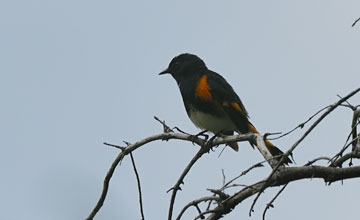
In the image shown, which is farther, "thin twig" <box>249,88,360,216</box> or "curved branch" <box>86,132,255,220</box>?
"curved branch" <box>86,132,255,220</box>

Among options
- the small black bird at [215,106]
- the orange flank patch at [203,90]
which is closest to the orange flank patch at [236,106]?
the small black bird at [215,106]

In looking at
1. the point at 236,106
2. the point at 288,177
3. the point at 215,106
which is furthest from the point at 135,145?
the point at 236,106

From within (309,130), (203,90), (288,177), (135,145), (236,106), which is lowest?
(288,177)

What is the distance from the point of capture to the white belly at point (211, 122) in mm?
6051

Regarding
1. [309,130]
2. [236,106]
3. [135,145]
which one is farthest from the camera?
[236,106]

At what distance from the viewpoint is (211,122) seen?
609 cm

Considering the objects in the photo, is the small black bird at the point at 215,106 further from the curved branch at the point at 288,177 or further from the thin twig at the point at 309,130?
the thin twig at the point at 309,130

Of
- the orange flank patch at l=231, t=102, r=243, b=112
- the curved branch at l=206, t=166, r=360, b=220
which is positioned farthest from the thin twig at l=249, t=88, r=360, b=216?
the orange flank patch at l=231, t=102, r=243, b=112

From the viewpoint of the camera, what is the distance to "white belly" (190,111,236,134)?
6051 mm

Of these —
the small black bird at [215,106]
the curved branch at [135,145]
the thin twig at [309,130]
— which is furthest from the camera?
the small black bird at [215,106]

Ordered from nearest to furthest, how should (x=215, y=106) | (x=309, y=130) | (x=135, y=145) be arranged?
(x=309, y=130) → (x=135, y=145) → (x=215, y=106)

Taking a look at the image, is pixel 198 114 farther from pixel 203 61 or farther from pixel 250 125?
pixel 203 61

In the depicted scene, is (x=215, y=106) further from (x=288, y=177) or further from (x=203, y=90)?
(x=288, y=177)

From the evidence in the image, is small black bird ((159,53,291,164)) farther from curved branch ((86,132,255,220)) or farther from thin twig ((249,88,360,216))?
thin twig ((249,88,360,216))
